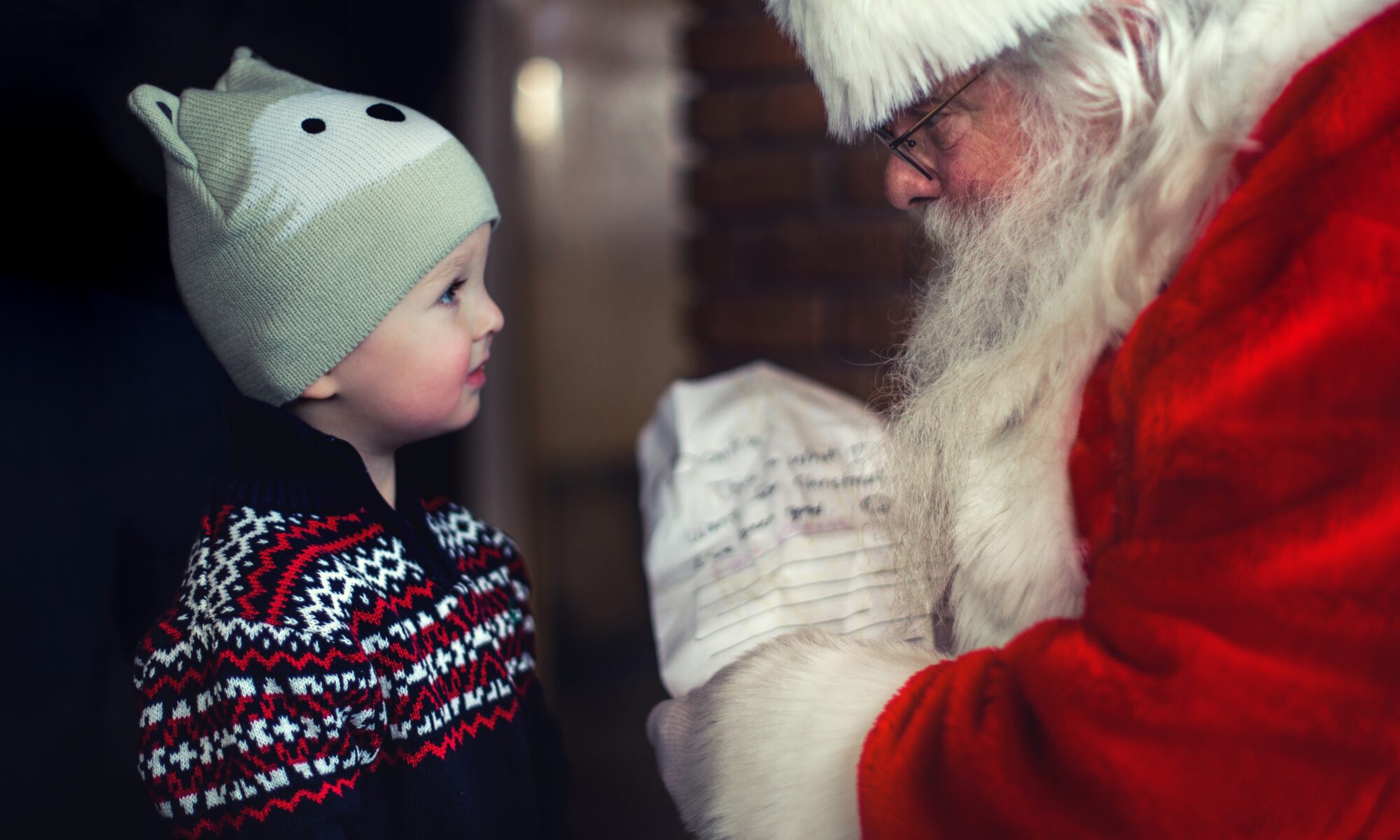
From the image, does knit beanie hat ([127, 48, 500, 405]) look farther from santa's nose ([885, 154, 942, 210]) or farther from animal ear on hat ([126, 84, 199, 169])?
santa's nose ([885, 154, 942, 210])

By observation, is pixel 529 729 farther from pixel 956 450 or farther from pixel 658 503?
pixel 956 450

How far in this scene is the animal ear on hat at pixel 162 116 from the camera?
2.37 ft

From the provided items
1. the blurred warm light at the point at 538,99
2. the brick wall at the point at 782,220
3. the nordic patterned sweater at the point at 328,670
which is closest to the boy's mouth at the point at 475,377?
the nordic patterned sweater at the point at 328,670

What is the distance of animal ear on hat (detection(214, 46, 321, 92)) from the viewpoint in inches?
31.9

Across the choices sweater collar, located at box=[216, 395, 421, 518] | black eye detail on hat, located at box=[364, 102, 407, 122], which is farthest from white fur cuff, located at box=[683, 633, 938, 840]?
black eye detail on hat, located at box=[364, 102, 407, 122]

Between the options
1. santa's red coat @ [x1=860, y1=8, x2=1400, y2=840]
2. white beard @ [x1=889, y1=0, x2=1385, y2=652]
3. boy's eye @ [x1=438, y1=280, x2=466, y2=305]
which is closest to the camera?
santa's red coat @ [x1=860, y1=8, x2=1400, y2=840]

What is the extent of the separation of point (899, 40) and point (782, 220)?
1043mm

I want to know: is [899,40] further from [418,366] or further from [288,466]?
[288,466]

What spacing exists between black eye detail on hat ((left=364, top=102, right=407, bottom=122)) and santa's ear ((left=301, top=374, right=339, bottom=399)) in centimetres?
22

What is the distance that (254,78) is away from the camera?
818 mm

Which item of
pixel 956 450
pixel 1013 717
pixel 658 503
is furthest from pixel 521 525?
pixel 1013 717

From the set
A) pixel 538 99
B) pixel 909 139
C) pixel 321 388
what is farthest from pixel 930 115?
pixel 538 99

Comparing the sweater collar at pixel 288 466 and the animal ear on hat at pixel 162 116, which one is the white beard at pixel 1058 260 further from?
the animal ear on hat at pixel 162 116

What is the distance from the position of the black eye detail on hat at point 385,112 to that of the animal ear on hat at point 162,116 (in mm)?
140
